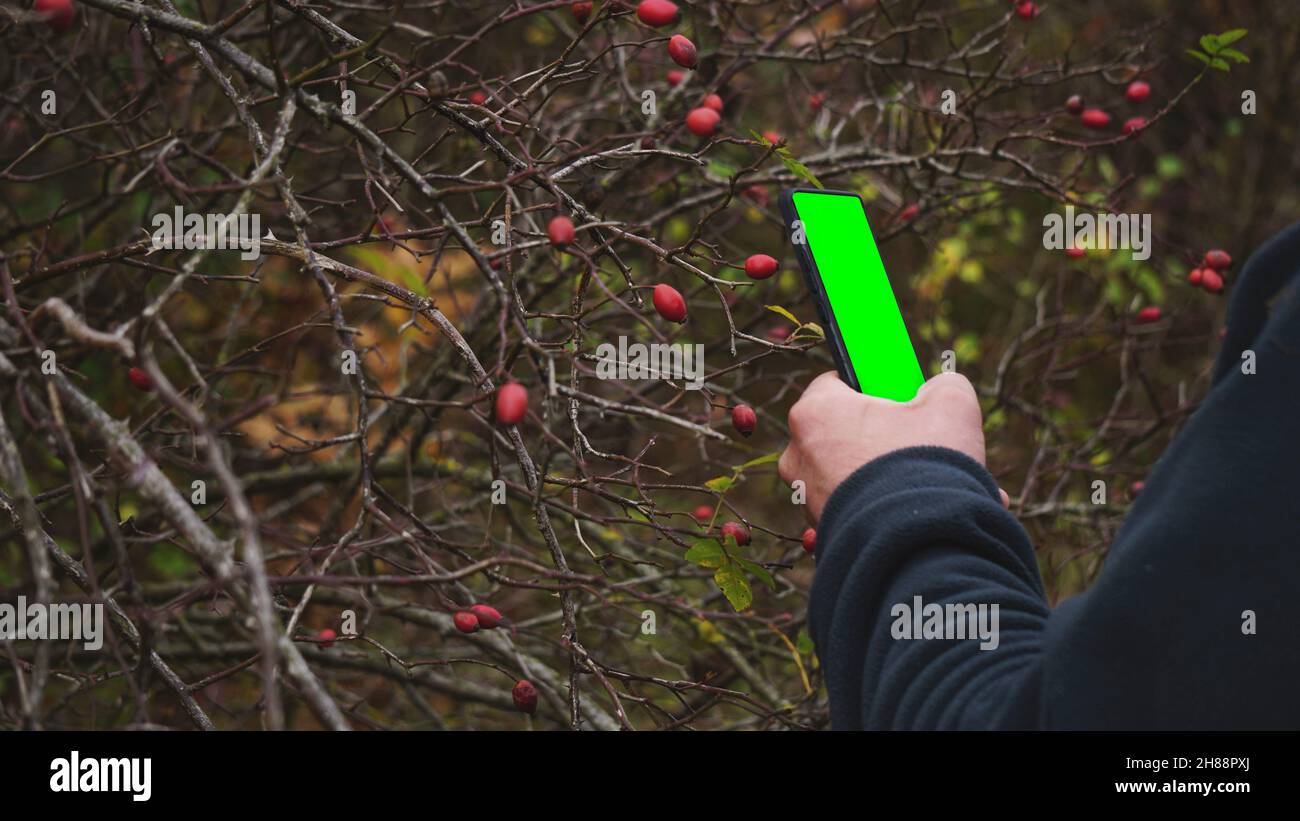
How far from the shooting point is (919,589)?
3.68 ft

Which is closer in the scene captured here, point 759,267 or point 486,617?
point 486,617

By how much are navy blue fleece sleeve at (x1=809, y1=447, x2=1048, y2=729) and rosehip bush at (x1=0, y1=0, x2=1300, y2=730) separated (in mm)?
218

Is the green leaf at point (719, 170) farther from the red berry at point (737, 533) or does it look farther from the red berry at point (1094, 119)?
the red berry at point (737, 533)

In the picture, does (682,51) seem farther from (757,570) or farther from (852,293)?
(757,570)

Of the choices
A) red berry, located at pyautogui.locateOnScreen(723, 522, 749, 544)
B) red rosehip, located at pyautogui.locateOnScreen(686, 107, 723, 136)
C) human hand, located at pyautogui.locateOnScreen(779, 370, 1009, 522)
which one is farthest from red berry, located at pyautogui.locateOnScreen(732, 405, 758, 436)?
red rosehip, located at pyautogui.locateOnScreen(686, 107, 723, 136)

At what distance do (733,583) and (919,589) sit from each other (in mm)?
605

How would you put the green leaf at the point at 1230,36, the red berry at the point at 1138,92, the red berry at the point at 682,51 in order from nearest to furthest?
the red berry at the point at 682,51, the green leaf at the point at 1230,36, the red berry at the point at 1138,92

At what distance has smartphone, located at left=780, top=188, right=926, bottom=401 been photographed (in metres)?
1.57

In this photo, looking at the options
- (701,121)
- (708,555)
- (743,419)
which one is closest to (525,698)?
(708,555)

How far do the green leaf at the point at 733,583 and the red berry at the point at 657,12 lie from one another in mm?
811

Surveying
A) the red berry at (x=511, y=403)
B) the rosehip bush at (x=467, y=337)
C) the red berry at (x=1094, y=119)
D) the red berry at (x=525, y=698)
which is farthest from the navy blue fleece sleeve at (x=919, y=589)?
the red berry at (x=1094, y=119)

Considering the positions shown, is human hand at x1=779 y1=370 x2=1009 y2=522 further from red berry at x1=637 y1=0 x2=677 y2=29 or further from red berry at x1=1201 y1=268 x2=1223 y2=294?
red berry at x1=1201 y1=268 x2=1223 y2=294

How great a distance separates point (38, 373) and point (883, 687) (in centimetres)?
95

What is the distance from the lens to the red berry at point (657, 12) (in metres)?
1.68
